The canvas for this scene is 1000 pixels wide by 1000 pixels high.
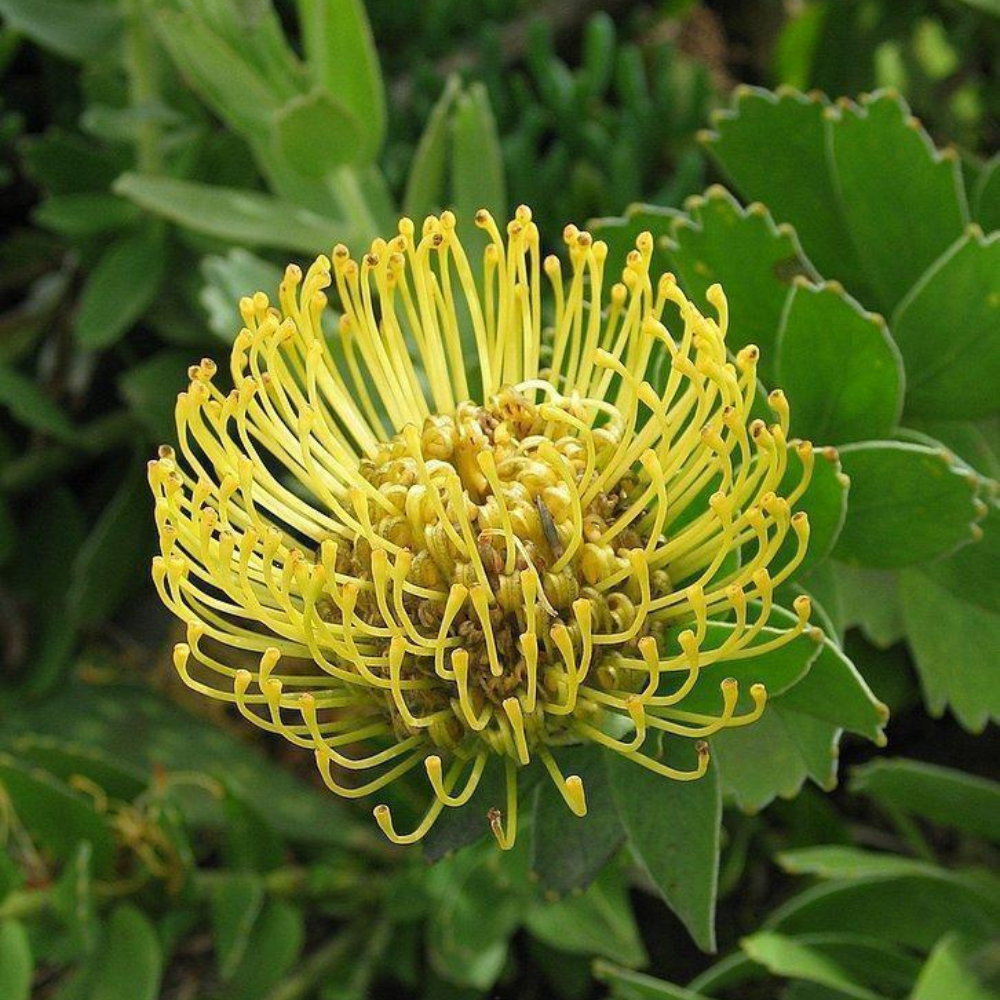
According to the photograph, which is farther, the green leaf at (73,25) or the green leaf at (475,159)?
the green leaf at (73,25)

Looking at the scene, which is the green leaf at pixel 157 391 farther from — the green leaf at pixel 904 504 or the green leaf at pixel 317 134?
the green leaf at pixel 904 504

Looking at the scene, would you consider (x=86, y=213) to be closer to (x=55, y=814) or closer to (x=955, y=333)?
(x=55, y=814)

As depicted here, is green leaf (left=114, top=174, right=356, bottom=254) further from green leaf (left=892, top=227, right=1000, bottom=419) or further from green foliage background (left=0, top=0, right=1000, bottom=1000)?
green leaf (left=892, top=227, right=1000, bottom=419)

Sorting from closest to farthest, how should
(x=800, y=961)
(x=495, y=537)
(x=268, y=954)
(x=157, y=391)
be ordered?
(x=495, y=537), (x=800, y=961), (x=268, y=954), (x=157, y=391)

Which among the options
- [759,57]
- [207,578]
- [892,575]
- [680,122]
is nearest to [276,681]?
[207,578]

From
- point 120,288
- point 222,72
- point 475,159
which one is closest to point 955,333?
point 475,159

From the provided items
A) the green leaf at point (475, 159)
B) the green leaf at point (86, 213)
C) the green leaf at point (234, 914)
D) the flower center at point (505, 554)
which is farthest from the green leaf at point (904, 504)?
the green leaf at point (86, 213)
